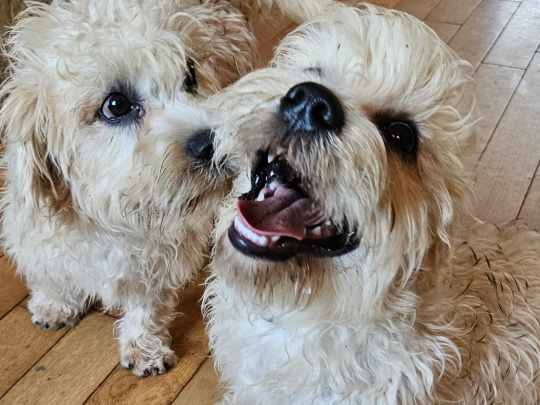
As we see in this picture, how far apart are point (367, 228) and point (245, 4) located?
3.96 feet

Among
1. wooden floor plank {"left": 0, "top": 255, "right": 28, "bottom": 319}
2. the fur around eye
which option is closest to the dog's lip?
the fur around eye

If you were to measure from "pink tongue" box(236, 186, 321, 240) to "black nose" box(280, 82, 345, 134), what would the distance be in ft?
0.49

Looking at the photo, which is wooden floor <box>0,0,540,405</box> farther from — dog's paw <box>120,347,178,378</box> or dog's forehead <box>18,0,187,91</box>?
dog's forehead <box>18,0,187,91</box>

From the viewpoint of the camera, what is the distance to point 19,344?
1.85 metres

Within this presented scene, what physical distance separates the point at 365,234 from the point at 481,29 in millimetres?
3002

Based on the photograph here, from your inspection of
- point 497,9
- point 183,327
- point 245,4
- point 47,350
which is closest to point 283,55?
point 245,4

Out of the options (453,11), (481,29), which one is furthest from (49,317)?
(453,11)

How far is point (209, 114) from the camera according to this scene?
1357mm

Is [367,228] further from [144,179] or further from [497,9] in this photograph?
[497,9]

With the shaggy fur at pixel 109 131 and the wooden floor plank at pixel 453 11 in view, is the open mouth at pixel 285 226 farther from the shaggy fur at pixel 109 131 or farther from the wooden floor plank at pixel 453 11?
the wooden floor plank at pixel 453 11

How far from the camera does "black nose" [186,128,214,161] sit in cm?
132

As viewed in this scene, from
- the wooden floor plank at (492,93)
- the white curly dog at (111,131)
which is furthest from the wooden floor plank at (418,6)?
the white curly dog at (111,131)

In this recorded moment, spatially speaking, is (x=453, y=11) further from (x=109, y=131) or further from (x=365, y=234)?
(x=365, y=234)

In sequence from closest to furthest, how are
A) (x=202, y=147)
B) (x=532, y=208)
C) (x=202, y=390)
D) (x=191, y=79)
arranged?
(x=202, y=147) → (x=191, y=79) → (x=202, y=390) → (x=532, y=208)
